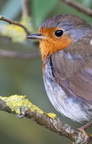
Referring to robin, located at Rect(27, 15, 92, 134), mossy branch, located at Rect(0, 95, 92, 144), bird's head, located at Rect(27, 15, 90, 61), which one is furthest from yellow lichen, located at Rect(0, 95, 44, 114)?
bird's head, located at Rect(27, 15, 90, 61)

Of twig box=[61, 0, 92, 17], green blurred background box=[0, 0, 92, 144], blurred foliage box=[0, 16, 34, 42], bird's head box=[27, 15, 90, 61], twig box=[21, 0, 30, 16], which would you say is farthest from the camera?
green blurred background box=[0, 0, 92, 144]

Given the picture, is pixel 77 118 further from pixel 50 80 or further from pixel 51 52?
pixel 51 52

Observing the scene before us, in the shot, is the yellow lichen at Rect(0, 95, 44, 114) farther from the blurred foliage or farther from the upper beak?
the blurred foliage

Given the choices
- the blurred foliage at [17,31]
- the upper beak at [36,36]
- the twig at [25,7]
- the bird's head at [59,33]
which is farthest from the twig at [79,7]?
the blurred foliage at [17,31]

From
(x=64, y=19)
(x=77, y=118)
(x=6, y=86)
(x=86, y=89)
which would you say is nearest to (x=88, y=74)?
(x=86, y=89)

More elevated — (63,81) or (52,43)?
(52,43)

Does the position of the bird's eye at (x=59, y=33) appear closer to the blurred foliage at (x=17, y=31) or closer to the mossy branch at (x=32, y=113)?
the blurred foliage at (x=17, y=31)

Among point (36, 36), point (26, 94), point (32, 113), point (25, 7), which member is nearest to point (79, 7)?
point (36, 36)
